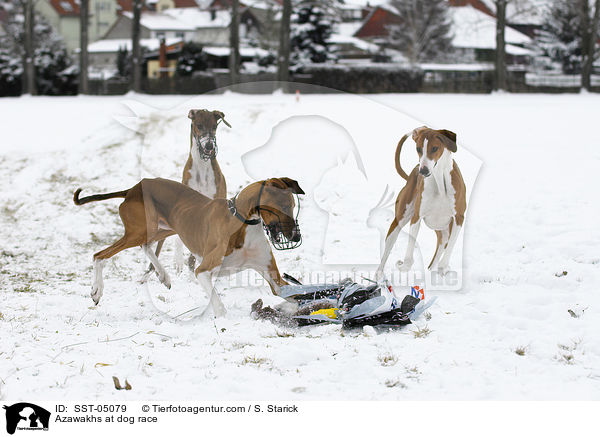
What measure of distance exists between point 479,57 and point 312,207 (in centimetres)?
6096

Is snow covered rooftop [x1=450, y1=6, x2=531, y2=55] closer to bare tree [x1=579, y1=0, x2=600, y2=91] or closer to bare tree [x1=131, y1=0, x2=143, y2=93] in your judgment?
bare tree [x1=579, y1=0, x2=600, y2=91]

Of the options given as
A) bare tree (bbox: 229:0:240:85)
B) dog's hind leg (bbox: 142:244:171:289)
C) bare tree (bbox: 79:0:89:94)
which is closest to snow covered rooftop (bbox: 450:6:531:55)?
bare tree (bbox: 229:0:240:85)

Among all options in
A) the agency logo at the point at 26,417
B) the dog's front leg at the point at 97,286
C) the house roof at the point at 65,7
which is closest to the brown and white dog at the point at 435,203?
the dog's front leg at the point at 97,286

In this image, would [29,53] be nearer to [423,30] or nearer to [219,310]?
[423,30]

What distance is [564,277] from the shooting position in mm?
6324

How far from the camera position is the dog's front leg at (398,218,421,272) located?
5815mm

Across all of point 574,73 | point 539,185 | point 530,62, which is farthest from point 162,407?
point 530,62

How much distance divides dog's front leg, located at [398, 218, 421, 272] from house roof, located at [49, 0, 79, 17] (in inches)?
3018

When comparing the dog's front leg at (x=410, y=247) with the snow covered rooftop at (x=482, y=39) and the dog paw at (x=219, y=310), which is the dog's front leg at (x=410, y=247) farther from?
A: the snow covered rooftop at (x=482, y=39)

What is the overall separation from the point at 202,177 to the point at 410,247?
6.88 ft

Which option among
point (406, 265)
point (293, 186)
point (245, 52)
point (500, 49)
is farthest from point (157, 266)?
point (245, 52)

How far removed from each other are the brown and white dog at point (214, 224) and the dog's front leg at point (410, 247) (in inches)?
52.4

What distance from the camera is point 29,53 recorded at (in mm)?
35188

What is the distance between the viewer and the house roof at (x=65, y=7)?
73375 mm
